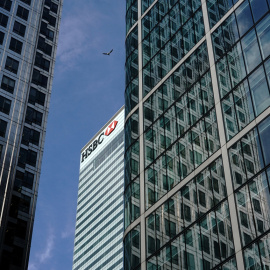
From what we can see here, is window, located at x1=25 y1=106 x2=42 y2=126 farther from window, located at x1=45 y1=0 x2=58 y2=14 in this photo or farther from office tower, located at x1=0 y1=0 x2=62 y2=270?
window, located at x1=45 y1=0 x2=58 y2=14

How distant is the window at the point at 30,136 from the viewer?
9262 cm

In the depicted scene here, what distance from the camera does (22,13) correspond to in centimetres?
10488

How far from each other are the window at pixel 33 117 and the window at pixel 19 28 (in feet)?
49.9

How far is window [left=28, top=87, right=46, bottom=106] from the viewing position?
97.6m

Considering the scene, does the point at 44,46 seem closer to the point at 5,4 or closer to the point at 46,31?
the point at 46,31

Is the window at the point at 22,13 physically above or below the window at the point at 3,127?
above

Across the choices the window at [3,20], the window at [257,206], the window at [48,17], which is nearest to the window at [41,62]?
the window at [3,20]

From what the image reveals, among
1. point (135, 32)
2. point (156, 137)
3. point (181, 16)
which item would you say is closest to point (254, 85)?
point (156, 137)

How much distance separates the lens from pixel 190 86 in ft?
174

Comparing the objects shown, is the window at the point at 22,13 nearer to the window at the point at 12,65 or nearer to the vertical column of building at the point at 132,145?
the window at the point at 12,65

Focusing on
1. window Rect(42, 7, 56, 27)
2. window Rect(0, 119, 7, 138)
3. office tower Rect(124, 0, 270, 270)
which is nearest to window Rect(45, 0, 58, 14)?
window Rect(42, 7, 56, 27)

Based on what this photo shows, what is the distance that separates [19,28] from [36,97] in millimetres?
13880

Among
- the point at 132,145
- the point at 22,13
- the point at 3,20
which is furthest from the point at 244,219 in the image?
the point at 22,13

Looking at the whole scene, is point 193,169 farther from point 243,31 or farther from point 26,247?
point 26,247
